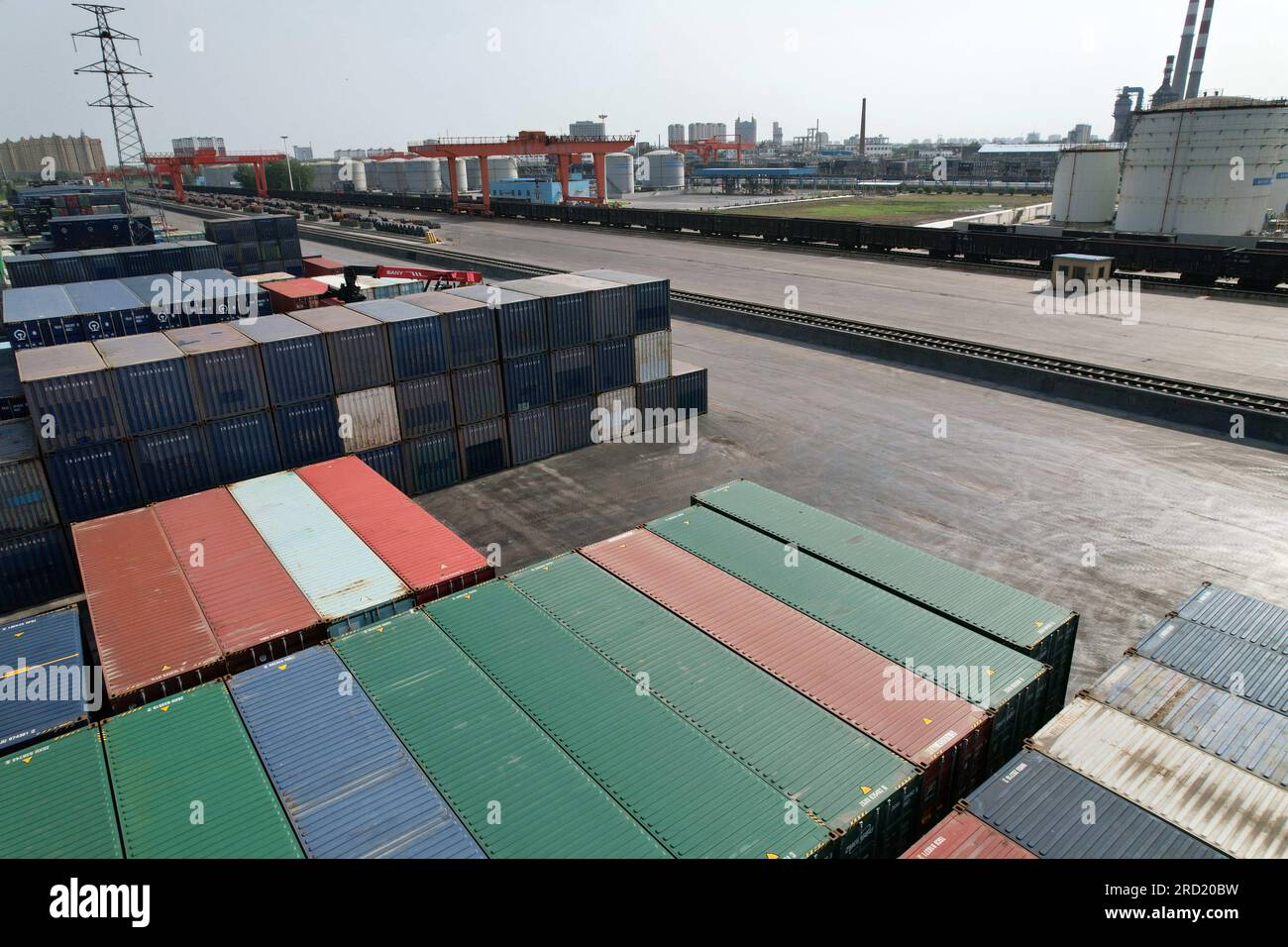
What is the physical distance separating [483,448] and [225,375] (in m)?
9.31

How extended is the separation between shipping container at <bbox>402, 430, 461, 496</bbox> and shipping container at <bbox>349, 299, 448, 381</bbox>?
2.49 meters

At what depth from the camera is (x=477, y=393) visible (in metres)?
28.6

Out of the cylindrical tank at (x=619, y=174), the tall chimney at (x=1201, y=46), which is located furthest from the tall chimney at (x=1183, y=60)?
the cylindrical tank at (x=619, y=174)

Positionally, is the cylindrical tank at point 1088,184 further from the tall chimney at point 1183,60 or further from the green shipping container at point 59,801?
the tall chimney at point 1183,60

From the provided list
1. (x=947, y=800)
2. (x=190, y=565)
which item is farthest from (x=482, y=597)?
(x=947, y=800)

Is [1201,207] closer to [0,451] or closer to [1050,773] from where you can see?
[1050,773]

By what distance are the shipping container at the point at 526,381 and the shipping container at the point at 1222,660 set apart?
22.2m

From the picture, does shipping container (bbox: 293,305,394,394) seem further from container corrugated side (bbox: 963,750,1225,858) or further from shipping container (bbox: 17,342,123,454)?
container corrugated side (bbox: 963,750,1225,858)

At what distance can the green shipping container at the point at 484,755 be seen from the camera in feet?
33.7

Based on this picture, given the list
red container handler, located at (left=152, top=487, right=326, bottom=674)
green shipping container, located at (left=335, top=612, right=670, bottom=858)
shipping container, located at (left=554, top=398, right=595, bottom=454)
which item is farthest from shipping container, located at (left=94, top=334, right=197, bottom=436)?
shipping container, located at (left=554, top=398, right=595, bottom=454)

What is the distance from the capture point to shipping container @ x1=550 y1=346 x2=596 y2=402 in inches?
1201

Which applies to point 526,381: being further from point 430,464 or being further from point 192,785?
point 192,785

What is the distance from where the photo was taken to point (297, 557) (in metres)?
17.7

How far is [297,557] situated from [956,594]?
1535cm
